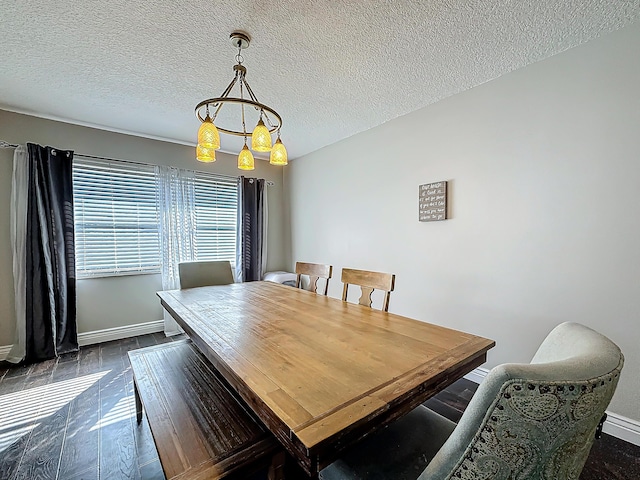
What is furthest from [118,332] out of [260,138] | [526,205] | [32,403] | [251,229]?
[526,205]

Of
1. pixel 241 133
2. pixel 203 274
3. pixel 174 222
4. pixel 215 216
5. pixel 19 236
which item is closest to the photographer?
pixel 241 133

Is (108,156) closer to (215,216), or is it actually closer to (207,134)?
(215,216)

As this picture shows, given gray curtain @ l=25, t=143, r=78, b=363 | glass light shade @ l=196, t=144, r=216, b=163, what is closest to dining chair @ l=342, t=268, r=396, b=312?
glass light shade @ l=196, t=144, r=216, b=163

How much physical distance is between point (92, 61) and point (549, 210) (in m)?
3.23

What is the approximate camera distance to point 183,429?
1.07 m

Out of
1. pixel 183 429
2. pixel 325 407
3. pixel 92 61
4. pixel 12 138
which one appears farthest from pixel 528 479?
pixel 12 138

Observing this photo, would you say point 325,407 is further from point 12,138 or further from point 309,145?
point 12,138

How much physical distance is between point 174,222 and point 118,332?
139cm

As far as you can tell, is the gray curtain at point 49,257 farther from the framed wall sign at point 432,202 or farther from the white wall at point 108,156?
the framed wall sign at point 432,202

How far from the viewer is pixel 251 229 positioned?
4.05m

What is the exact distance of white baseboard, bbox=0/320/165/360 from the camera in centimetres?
300

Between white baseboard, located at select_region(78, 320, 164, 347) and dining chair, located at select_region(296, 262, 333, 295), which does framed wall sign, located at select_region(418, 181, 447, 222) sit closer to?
dining chair, located at select_region(296, 262, 333, 295)

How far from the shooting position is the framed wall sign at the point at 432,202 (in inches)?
95.2

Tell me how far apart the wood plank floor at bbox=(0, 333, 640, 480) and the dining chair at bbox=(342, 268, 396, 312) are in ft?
2.96
